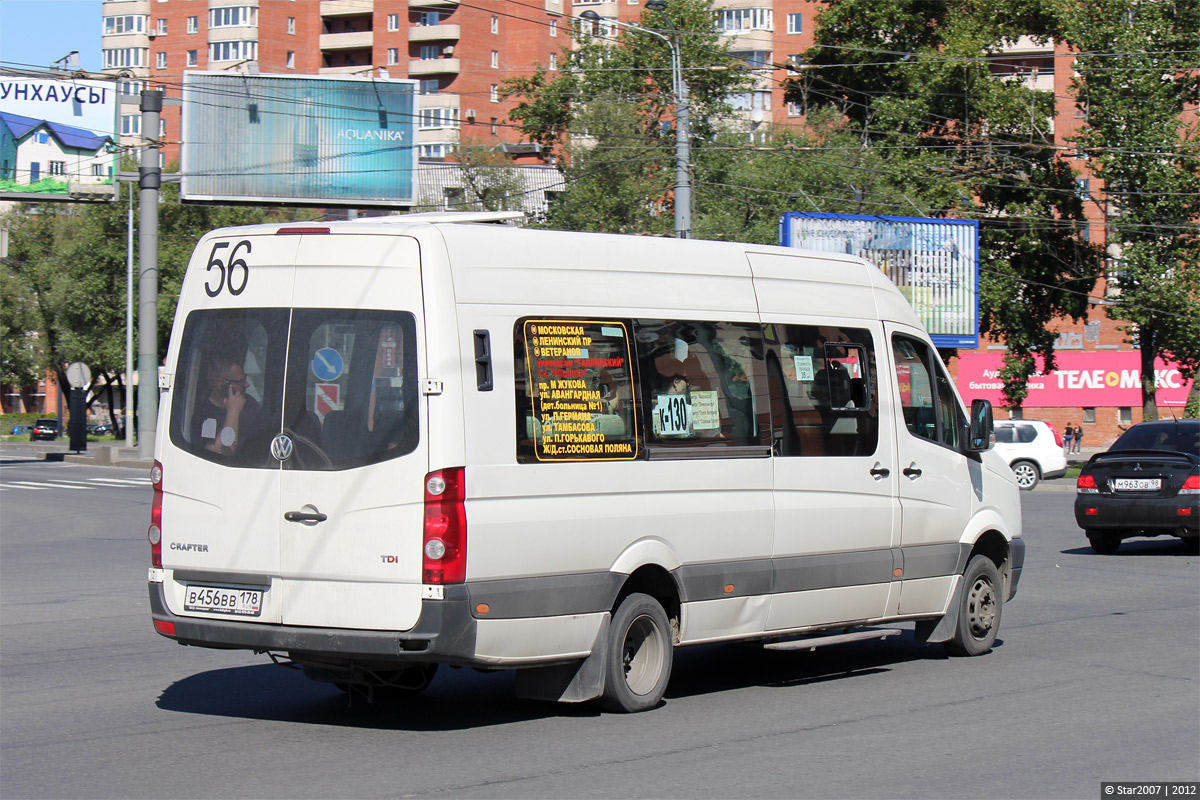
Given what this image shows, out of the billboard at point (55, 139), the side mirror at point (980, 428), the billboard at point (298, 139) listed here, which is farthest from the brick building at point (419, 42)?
the side mirror at point (980, 428)

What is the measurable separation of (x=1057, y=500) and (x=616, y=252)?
24.3m

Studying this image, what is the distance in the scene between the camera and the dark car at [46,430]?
71562 millimetres

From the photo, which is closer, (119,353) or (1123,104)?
(1123,104)

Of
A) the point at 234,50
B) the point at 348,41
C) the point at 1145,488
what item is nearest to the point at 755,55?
the point at 348,41

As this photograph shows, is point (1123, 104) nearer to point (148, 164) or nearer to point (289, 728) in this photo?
point (148, 164)

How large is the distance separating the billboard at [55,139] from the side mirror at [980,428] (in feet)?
112

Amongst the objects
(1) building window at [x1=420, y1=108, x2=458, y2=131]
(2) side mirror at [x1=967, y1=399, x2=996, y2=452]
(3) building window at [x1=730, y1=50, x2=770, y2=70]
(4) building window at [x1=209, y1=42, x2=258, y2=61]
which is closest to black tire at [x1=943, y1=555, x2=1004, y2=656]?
(2) side mirror at [x1=967, y1=399, x2=996, y2=452]

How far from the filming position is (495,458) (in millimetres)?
6734

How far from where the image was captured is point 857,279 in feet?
30.2

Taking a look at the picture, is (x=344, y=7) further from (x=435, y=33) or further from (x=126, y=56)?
(x=126, y=56)

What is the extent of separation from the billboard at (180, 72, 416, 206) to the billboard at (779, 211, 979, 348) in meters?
13.3

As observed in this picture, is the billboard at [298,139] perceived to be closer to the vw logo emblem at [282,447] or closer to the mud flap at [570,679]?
the vw logo emblem at [282,447]

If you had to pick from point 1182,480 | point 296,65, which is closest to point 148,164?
Answer: point 1182,480

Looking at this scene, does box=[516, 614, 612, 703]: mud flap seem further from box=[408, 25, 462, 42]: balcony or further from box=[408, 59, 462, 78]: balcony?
box=[408, 25, 462, 42]: balcony
